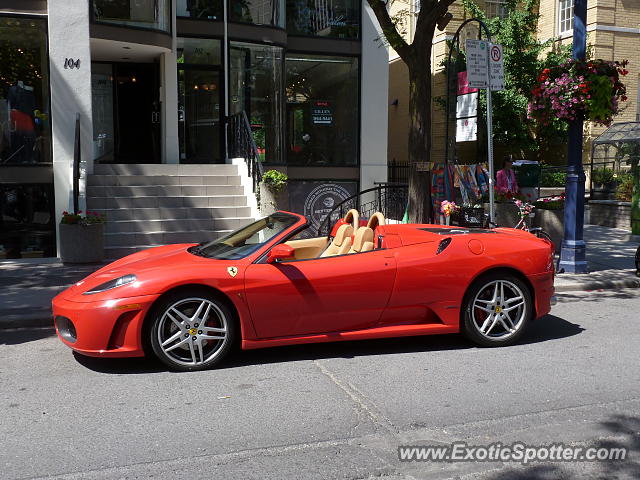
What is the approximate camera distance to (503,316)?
6.32 metres

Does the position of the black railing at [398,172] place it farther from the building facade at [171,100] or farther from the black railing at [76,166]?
the black railing at [76,166]

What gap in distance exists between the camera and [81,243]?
1054cm

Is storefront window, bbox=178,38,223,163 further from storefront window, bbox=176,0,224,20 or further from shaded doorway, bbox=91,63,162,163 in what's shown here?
shaded doorway, bbox=91,63,162,163

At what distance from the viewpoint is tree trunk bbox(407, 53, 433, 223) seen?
401 inches

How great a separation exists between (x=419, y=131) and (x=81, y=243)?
5629mm

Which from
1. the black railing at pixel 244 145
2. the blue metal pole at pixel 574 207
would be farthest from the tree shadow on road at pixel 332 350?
the black railing at pixel 244 145

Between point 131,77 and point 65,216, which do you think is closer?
point 65,216

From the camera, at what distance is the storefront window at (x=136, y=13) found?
12.7 metres

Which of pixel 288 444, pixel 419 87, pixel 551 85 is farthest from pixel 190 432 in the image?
pixel 551 85

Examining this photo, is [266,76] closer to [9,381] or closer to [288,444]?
[9,381]

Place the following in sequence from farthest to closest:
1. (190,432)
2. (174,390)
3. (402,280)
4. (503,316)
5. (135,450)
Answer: (503,316) < (402,280) < (174,390) < (190,432) < (135,450)

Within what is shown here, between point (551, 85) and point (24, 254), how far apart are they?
9.29 meters

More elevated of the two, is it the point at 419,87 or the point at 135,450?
the point at 419,87

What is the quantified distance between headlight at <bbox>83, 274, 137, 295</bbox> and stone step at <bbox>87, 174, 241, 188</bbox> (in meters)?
7.31
